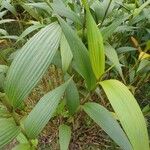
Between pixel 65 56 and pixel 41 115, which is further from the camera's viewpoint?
pixel 65 56

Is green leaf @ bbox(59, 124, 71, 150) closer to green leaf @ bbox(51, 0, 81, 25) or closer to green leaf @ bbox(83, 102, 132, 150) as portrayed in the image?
green leaf @ bbox(83, 102, 132, 150)

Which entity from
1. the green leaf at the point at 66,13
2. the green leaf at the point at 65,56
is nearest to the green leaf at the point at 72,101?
the green leaf at the point at 65,56

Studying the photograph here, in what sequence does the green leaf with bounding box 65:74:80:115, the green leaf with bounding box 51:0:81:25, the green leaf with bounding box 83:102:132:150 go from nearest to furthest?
the green leaf with bounding box 83:102:132:150 → the green leaf with bounding box 65:74:80:115 → the green leaf with bounding box 51:0:81:25

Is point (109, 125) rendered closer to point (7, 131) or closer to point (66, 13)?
point (7, 131)

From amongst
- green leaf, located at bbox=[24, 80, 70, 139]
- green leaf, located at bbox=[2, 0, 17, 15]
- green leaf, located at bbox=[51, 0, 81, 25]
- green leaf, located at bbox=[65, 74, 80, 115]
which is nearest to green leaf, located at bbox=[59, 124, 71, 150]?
green leaf, located at bbox=[65, 74, 80, 115]

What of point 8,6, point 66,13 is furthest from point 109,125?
point 8,6

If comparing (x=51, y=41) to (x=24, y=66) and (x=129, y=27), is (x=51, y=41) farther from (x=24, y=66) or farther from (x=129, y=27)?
(x=129, y=27)

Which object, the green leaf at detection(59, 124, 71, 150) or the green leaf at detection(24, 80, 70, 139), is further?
the green leaf at detection(59, 124, 71, 150)
